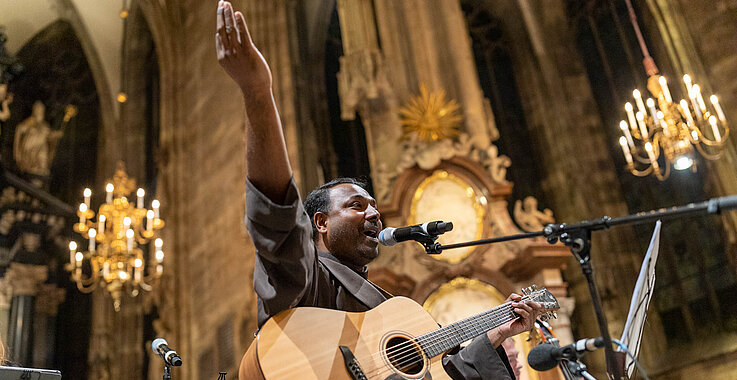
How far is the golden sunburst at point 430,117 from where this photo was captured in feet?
20.2

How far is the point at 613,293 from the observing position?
10453 millimetres

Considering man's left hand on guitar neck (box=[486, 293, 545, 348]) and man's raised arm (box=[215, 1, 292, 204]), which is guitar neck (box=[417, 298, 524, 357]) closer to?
man's left hand on guitar neck (box=[486, 293, 545, 348])

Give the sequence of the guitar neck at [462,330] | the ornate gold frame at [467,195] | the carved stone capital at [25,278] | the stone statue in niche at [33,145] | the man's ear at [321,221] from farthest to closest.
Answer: the stone statue in niche at [33,145]
the carved stone capital at [25,278]
the ornate gold frame at [467,195]
the man's ear at [321,221]
the guitar neck at [462,330]

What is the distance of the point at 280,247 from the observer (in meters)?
1.61

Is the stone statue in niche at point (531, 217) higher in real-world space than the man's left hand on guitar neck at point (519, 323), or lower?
higher

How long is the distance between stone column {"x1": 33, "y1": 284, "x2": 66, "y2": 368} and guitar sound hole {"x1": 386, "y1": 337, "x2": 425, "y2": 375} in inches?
A: 482

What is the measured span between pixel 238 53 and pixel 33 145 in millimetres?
13200

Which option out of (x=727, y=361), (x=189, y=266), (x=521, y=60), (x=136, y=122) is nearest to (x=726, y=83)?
(x=727, y=361)

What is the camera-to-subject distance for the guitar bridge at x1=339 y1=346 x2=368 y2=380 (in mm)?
1646

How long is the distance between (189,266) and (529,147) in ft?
21.3

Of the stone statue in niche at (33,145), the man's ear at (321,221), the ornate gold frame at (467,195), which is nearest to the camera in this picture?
the man's ear at (321,221)

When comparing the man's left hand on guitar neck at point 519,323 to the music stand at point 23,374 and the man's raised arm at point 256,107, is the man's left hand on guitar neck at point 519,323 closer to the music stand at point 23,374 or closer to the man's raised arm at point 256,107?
the man's raised arm at point 256,107

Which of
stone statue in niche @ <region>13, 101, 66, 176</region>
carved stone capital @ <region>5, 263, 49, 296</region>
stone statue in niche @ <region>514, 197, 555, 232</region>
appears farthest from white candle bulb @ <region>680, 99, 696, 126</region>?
stone statue in niche @ <region>13, 101, 66, 176</region>

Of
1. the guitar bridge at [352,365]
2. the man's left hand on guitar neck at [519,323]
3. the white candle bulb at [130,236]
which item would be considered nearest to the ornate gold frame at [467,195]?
the man's left hand on guitar neck at [519,323]
